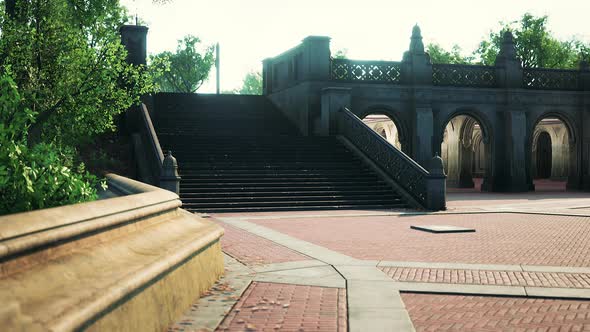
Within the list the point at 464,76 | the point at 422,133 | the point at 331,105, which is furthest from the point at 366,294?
the point at 464,76

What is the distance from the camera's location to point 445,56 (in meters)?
79.1

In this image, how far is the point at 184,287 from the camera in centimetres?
660

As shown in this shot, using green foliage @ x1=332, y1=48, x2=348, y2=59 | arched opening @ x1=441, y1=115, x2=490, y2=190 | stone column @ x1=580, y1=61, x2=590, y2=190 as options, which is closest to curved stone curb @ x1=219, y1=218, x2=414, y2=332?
stone column @ x1=580, y1=61, x2=590, y2=190

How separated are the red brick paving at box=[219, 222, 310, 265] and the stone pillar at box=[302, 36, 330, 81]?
1825 centimetres

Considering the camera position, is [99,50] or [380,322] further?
[99,50]

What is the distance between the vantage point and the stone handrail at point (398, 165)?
21.3m

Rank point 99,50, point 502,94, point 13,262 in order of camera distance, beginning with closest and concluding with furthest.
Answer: point 13,262
point 99,50
point 502,94

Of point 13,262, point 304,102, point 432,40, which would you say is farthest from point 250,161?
point 432,40

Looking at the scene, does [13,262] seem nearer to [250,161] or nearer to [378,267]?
[378,267]

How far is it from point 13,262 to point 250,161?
21171 millimetres

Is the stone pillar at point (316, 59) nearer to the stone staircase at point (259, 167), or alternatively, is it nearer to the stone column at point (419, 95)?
the stone staircase at point (259, 167)

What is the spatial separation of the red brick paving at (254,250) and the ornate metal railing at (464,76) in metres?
21.8

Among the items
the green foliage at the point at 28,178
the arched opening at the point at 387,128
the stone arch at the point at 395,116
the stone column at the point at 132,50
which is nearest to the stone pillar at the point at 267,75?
the stone arch at the point at 395,116

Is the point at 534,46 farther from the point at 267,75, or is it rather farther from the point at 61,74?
the point at 61,74
